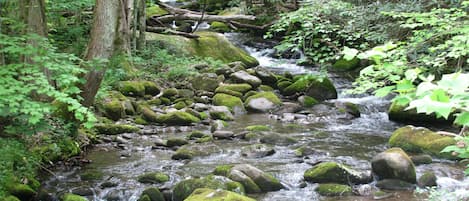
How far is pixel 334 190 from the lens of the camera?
5.82 metres

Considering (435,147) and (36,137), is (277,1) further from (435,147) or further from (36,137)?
(36,137)

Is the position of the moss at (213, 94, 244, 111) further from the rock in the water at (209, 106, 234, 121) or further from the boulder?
the boulder

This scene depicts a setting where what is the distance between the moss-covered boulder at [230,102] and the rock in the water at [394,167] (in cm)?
524

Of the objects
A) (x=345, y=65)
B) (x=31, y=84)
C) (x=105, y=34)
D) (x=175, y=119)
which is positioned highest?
(x=105, y=34)

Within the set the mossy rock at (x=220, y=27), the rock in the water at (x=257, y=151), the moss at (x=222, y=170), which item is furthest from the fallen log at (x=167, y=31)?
the moss at (x=222, y=170)

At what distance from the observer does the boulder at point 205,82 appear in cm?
1257

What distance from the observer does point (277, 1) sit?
667 inches

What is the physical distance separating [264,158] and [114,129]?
324 cm

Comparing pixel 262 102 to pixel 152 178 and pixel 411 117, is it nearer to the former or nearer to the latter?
pixel 411 117

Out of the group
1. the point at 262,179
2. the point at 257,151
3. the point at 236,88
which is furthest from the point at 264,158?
the point at 236,88

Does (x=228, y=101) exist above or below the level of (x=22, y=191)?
below

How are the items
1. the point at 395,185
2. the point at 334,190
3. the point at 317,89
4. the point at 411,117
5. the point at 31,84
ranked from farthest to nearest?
the point at 317,89, the point at 411,117, the point at 395,185, the point at 334,190, the point at 31,84

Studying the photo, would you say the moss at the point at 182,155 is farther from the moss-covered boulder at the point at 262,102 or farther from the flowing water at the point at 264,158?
the moss-covered boulder at the point at 262,102

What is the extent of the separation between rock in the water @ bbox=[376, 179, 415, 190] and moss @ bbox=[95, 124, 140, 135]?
5.04m
